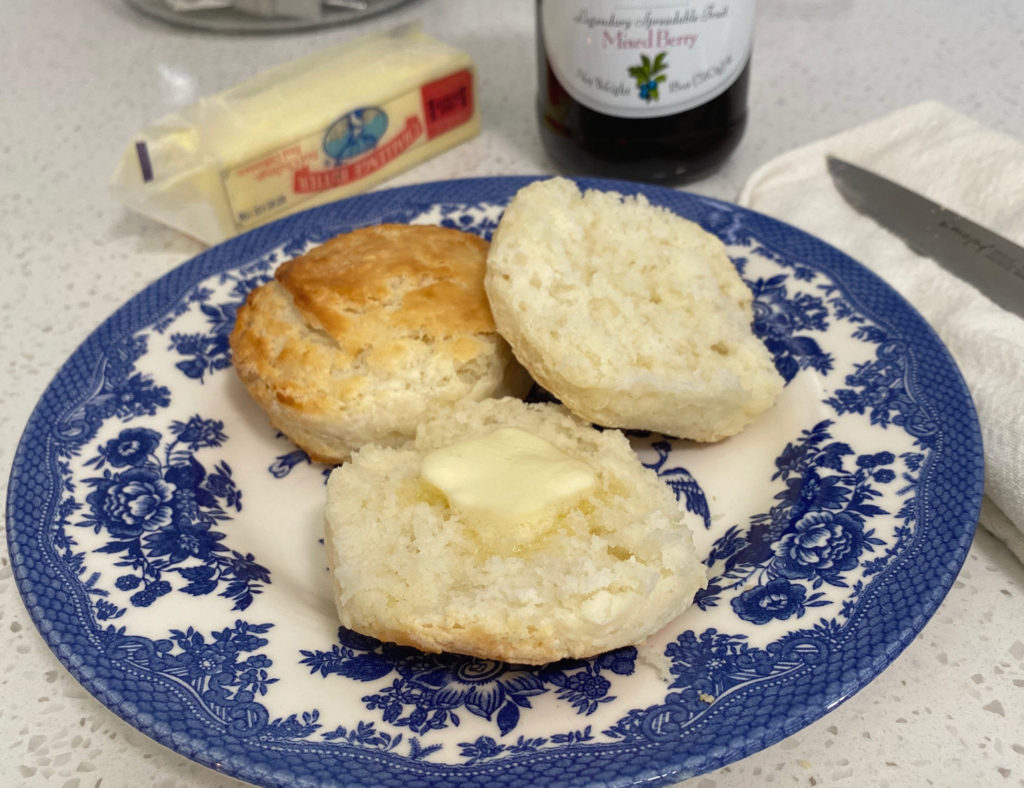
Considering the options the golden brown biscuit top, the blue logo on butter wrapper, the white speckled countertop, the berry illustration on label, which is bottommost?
the white speckled countertop

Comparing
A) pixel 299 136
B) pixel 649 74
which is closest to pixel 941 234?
pixel 649 74

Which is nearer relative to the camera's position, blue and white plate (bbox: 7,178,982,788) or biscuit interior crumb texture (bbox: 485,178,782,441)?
blue and white plate (bbox: 7,178,982,788)

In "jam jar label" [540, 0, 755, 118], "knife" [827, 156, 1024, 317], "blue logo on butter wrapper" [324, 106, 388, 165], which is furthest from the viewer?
"blue logo on butter wrapper" [324, 106, 388, 165]

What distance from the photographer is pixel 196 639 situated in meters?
1.08

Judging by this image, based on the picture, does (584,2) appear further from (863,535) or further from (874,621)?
(874,621)

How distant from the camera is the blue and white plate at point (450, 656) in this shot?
3.10 feet

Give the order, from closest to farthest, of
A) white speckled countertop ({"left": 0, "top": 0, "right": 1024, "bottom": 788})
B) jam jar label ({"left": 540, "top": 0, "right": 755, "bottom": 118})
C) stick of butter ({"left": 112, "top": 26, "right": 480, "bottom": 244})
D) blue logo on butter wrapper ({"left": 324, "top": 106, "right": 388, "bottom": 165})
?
white speckled countertop ({"left": 0, "top": 0, "right": 1024, "bottom": 788})
jam jar label ({"left": 540, "top": 0, "right": 755, "bottom": 118})
stick of butter ({"left": 112, "top": 26, "right": 480, "bottom": 244})
blue logo on butter wrapper ({"left": 324, "top": 106, "right": 388, "bottom": 165})

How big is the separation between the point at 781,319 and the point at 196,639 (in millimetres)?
1051

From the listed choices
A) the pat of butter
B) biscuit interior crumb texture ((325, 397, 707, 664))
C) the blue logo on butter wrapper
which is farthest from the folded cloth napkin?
the blue logo on butter wrapper

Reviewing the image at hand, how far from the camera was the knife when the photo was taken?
1557 mm

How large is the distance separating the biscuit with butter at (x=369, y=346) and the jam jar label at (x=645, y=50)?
0.54m

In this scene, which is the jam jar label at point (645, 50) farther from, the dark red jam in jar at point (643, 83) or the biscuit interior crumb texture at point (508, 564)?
the biscuit interior crumb texture at point (508, 564)

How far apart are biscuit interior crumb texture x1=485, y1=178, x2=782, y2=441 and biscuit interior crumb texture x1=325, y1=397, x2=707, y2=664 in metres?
0.10

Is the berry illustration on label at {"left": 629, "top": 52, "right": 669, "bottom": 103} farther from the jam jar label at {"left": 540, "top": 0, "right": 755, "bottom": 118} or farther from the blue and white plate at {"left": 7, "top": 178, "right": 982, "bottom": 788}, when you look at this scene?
the blue and white plate at {"left": 7, "top": 178, "right": 982, "bottom": 788}
